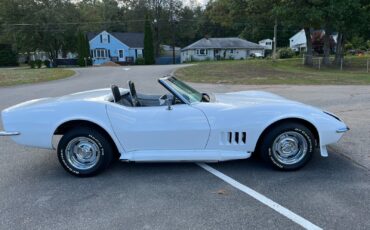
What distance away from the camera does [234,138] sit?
4039 millimetres

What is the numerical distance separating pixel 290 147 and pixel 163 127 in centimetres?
164

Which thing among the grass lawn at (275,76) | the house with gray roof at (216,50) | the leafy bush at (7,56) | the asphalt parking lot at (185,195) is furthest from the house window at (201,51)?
the asphalt parking lot at (185,195)

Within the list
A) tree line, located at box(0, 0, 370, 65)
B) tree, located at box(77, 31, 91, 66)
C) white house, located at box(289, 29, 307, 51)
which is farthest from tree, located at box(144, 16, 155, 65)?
white house, located at box(289, 29, 307, 51)

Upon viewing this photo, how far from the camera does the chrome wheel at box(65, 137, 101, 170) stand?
13.5 ft

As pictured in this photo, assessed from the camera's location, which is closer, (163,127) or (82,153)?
(163,127)

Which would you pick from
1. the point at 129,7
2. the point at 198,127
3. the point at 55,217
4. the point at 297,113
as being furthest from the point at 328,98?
the point at 129,7

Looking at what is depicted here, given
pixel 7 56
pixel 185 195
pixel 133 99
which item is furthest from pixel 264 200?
pixel 7 56

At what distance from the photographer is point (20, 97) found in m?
12.8

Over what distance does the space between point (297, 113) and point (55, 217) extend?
300 centimetres

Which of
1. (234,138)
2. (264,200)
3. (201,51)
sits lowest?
(264,200)

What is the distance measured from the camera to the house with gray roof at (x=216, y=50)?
59.9 m

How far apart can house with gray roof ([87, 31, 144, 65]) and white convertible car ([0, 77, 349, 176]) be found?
53.7m

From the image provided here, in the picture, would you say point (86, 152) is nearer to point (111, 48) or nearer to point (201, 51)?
point (111, 48)

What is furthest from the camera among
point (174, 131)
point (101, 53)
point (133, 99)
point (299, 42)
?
point (299, 42)
